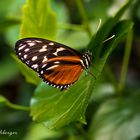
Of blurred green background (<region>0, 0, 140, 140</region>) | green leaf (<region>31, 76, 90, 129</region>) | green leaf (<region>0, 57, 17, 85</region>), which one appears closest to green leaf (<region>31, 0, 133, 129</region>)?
green leaf (<region>31, 76, 90, 129</region>)

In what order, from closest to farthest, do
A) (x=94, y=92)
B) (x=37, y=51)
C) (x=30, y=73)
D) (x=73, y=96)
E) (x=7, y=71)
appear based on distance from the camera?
(x=73, y=96) < (x=37, y=51) < (x=30, y=73) < (x=94, y=92) < (x=7, y=71)

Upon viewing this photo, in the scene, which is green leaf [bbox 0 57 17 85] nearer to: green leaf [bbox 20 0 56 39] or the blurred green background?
the blurred green background

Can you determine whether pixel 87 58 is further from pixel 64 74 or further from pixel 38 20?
pixel 38 20

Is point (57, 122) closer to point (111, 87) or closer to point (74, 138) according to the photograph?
point (74, 138)

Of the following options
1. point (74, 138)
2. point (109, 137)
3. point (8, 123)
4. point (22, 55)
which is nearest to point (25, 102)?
point (8, 123)

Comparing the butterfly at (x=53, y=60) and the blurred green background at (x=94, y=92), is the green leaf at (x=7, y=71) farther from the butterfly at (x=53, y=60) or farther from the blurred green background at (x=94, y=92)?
the butterfly at (x=53, y=60)

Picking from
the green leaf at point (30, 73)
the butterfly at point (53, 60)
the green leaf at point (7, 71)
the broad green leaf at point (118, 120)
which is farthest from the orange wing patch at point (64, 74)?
the green leaf at point (7, 71)

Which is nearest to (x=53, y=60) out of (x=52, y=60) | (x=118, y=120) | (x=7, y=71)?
(x=52, y=60)
